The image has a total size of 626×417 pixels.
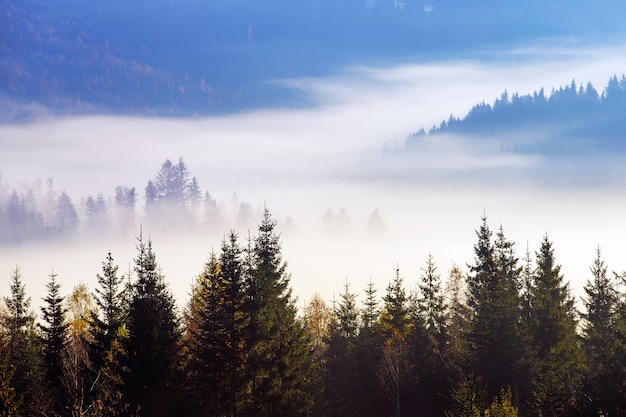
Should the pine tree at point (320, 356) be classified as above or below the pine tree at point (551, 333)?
below

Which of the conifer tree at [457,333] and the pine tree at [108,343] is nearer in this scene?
the pine tree at [108,343]

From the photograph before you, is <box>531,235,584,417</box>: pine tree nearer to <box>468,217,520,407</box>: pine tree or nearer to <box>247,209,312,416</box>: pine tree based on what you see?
<box>468,217,520,407</box>: pine tree

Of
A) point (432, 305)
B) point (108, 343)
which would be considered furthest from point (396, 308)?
point (108, 343)

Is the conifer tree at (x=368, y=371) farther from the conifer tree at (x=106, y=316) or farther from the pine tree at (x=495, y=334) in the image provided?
the conifer tree at (x=106, y=316)

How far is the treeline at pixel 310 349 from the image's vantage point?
5944 centimetres

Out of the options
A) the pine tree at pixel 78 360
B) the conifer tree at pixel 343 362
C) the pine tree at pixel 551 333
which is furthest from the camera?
the conifer tree at pixel 343 362

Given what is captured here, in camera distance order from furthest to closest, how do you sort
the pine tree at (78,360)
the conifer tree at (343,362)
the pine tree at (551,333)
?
the conifer tree at (343,362)
the pine tree at (551,333)
the pine tree at (78,360)

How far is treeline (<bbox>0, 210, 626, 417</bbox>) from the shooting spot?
5944cm

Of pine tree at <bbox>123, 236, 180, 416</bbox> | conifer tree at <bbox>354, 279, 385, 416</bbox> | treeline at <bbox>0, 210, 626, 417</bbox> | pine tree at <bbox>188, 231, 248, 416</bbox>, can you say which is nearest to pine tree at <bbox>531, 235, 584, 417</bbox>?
treeline at <bbox>0, 210, 626, 417</bbox>

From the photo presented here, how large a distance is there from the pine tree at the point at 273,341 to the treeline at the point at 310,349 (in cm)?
11

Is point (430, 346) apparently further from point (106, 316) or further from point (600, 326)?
point (106, 316)

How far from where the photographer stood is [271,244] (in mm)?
69938

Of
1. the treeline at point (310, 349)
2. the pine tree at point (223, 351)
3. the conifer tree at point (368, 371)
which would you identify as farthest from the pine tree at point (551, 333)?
the pine tree at point (223, 351)

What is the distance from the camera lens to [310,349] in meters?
71.2
